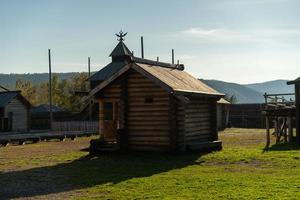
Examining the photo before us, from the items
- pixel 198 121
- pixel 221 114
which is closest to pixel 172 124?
pixel 198 121

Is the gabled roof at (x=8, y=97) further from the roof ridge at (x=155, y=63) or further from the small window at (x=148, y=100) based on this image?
the small window at (x=148, y=100)

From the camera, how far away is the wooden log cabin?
2211cm

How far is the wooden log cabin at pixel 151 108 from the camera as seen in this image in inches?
870

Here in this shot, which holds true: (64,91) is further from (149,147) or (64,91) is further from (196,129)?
(149,147)

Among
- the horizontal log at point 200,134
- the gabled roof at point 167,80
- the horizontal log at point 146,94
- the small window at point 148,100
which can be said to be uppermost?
the gabled roof at point 167,80

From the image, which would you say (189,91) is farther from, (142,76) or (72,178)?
(72,178)

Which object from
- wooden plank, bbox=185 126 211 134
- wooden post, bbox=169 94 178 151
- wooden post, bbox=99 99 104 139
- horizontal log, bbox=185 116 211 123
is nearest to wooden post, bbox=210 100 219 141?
wooden plank, bbox=185 126 211 134

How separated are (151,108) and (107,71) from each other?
31.3m

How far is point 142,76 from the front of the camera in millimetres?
22828

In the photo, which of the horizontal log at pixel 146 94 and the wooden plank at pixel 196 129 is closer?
the horizontal log at pixel 146 94

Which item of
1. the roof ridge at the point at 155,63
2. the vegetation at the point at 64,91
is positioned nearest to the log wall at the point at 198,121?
the roof ridge at the point at 155,63

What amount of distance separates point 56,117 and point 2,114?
45.7 feet

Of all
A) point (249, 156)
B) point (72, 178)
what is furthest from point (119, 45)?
point (72, 178)

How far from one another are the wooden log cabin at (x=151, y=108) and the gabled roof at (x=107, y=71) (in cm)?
2740
